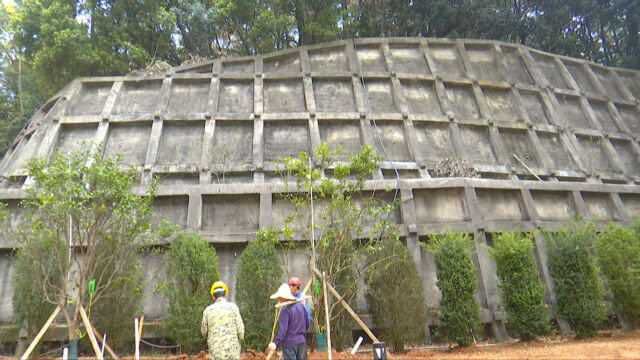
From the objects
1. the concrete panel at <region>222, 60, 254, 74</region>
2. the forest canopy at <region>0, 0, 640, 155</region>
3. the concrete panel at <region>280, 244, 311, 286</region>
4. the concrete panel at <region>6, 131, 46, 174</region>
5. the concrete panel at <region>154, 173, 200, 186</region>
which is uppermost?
the forest canopy at <region>0, 0, 640, 155</region>

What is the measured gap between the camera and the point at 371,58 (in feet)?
73.2

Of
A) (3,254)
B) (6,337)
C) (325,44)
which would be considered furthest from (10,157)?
(325,44)

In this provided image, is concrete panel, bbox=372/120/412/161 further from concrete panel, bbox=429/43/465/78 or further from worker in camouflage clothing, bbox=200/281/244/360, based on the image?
worker in camouflage clothing, bbox=200/281/244/360

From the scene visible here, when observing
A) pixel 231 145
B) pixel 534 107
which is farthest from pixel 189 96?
pixel 534 107

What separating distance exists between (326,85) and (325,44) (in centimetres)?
277

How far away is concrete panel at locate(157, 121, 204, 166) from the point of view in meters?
17.1

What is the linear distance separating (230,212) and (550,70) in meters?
18.7

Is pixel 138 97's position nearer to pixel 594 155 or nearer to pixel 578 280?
pixel 578 280

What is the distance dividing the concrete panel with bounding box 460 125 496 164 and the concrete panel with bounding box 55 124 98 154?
46.9 ft

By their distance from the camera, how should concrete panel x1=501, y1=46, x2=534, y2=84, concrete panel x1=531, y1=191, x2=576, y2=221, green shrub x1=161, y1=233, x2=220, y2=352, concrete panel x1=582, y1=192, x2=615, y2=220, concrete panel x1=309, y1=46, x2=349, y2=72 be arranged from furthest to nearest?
concrete panel x1=501, y1=46, x2=534, y2=84, concrete panel x1=309, y1=46, x2=349, y2=72, concrete panel x1=582, y1=192, x2=615, y2=220, concrete panel x1=531, y1=191, x2=576, y2=221, green shrub x1=161, y1=233, x2=220, y2=352

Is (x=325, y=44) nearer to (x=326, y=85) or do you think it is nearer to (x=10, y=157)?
(x=326, y=85)

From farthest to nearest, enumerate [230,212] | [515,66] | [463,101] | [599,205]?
[515,66] < [463,101] < [599,205] < [230,212]

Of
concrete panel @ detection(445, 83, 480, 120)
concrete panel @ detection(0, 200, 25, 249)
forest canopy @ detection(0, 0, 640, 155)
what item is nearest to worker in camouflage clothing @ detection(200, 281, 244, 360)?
concrete panel @ detection(0, 200, 25, 249)

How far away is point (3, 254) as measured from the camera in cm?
1366
